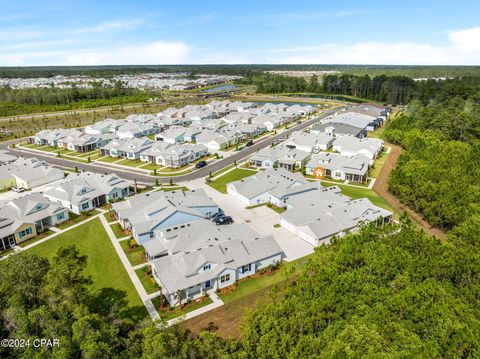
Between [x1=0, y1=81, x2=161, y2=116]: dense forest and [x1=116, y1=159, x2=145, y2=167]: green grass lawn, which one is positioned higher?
[x1=0, y1=81, x2=161, y2=116]: dense forest

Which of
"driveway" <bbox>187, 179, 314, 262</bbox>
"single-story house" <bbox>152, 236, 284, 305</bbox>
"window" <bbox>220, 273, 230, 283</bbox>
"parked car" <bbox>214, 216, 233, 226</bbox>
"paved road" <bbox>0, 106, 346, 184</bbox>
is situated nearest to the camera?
"single-story house" <bbox>152, 236, 284, 305</bbox>

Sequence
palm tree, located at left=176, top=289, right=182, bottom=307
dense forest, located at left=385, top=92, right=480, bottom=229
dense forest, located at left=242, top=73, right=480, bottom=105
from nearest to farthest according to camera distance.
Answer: palm tree, located at left=176, top=289, right=182, bottom=307 < dense forest, located at left=385, top=92, right=480, bottom=229 < dense forest, located at left=242, top=73, right=480, bottom=105

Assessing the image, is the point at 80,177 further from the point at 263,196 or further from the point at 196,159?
the point at 263,196

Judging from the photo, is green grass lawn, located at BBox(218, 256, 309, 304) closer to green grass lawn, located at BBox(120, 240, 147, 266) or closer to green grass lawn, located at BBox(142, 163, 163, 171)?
green grass lawn, located at BBox(120, 240, 147, 266)

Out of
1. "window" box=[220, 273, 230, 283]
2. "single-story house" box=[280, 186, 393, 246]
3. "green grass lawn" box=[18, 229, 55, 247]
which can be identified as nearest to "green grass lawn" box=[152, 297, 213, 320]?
"window" box=[220, 273, 230, 283]

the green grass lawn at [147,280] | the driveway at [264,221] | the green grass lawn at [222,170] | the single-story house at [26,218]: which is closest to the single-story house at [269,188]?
A: the driveway at [264,221]

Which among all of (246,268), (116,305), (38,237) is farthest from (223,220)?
(38,237)

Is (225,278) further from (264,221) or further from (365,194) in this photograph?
(365,194)
